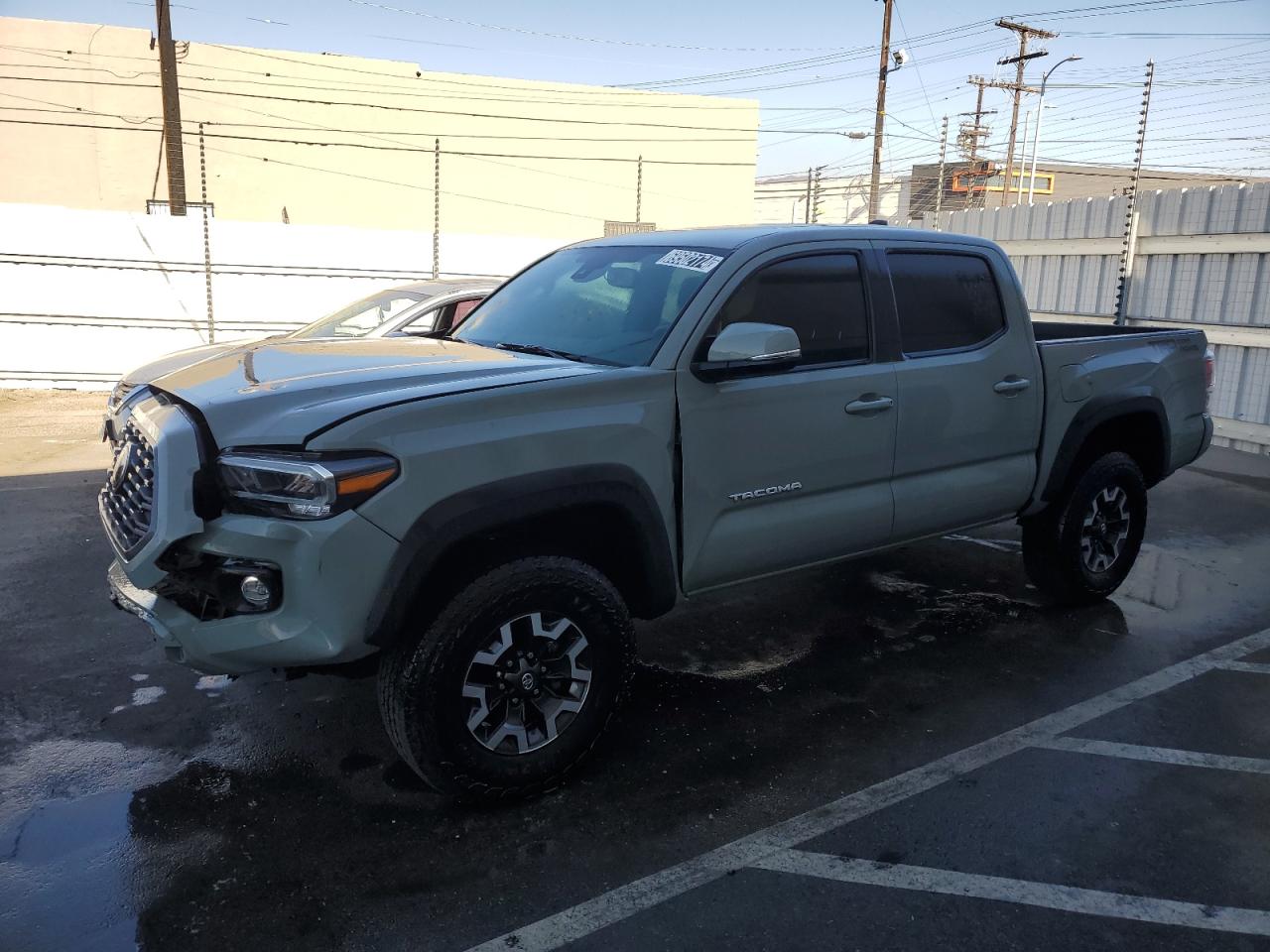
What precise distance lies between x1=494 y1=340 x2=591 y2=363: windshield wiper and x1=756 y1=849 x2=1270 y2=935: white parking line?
192 cm

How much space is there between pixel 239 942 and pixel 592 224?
3785cm

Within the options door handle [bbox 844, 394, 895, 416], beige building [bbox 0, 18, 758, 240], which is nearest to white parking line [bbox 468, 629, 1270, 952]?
door handle [bbox 844, 394, 895, 416]

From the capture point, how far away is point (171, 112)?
17453 mm

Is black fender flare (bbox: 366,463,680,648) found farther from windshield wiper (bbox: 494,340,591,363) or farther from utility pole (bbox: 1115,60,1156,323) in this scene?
utility pole (bbox: 1115,60,1156,323)

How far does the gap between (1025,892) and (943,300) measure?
8.68 feet

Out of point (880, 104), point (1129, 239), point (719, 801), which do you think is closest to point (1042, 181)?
point (880, 104)

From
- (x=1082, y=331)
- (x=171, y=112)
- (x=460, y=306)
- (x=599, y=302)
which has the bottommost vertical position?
(x=460, y=306)

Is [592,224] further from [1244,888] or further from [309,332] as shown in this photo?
[1244,888]

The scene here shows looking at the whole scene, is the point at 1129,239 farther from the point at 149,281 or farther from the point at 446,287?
the point at 149,281

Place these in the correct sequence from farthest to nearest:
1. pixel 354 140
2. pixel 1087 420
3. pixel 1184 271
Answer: pixel 354 140, pixel 1184 271, pixel 1087 420

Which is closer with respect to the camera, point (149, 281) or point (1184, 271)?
point (1184, 271)

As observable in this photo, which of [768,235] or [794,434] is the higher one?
[768,235]

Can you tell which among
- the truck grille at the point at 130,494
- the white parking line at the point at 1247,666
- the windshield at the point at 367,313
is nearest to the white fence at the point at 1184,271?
the white parking line at the point at 1247,666

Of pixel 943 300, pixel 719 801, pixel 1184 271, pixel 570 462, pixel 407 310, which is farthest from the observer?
pixel 1184 271
